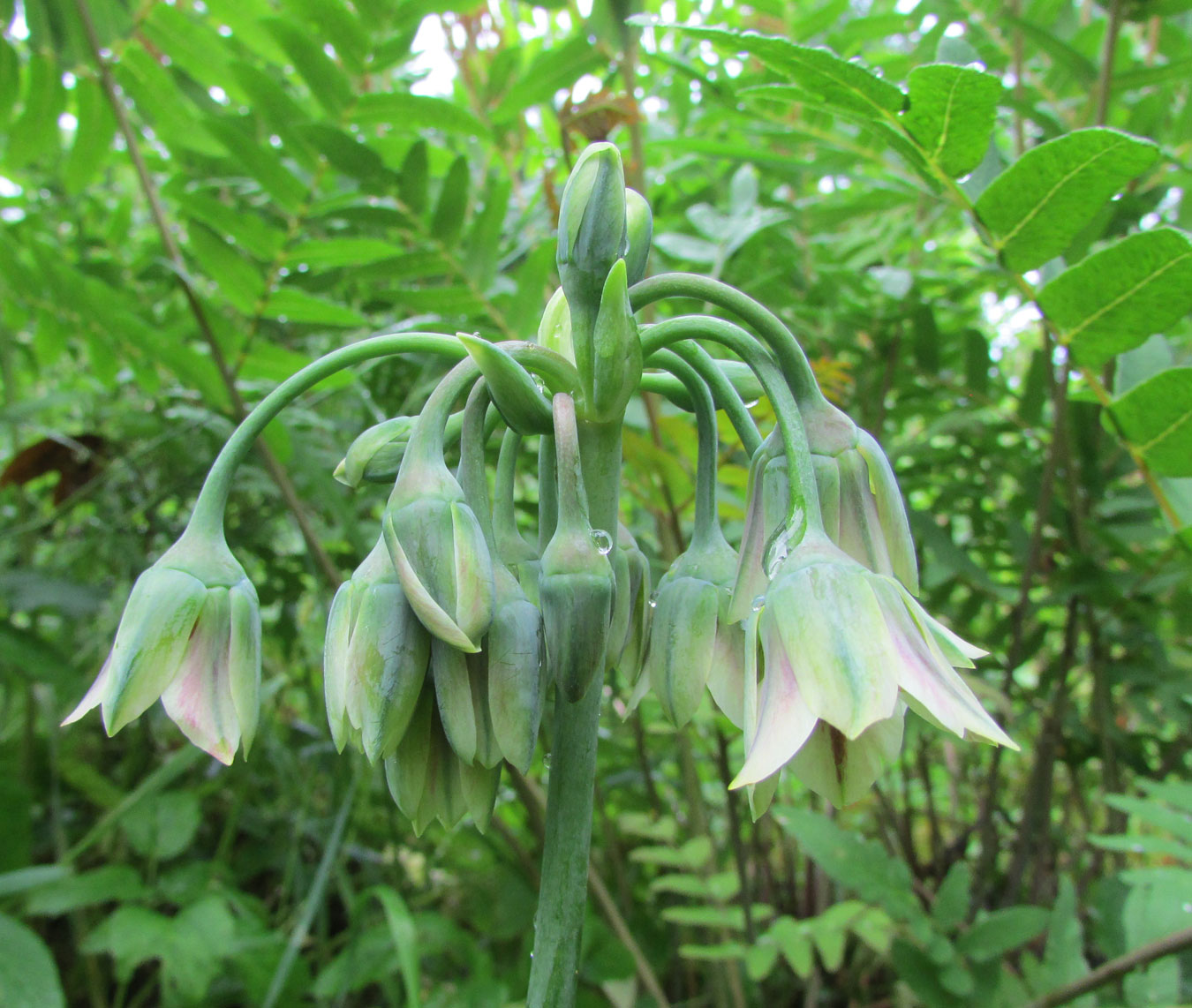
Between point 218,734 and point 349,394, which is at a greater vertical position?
point 349,394

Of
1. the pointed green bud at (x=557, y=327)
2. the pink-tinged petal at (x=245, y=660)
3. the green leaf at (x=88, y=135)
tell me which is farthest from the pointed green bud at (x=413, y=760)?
the green leaf at (x=88, y=135)

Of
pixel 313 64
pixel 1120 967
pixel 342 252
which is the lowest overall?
pixel 1120 967

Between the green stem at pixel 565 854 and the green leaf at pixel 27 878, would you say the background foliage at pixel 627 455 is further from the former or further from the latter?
the green stem at pixel 565 854

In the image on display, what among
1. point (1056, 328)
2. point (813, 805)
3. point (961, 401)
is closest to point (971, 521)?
point (961, 401)

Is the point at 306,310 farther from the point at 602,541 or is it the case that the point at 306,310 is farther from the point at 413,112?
the point at 602,541

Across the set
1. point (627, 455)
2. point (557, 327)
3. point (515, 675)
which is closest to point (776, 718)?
point (515, 675)

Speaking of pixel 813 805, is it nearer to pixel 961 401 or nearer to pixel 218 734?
pixel 961 401
